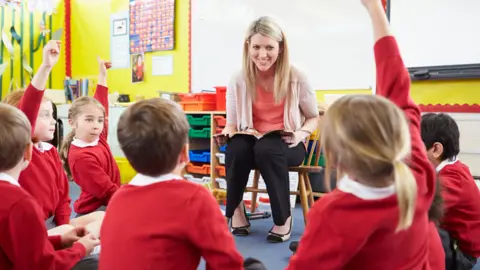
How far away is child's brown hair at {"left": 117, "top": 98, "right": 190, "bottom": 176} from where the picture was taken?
0.91 meters

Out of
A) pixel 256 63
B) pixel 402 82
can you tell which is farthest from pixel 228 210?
pixel 402 82

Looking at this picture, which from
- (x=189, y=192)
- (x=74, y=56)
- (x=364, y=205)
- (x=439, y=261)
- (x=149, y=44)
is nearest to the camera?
(x=364, y=205)

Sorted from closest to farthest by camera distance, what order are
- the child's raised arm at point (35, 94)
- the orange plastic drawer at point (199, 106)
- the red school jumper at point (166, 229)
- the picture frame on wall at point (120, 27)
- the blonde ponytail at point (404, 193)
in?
1. the blonde ponytail at point (404, 193)
2. the red school jumper at point (166, 229)
3. the child's raised arm at point (35, 94)
4. the orange plastic drawer at point (199, 106)
5. the picture frame on wall at point (120, 27)

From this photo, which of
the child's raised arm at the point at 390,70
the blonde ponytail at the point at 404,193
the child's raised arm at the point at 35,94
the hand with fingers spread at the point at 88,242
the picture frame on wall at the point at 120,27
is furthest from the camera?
the picture frame on wall at the point at 120,27

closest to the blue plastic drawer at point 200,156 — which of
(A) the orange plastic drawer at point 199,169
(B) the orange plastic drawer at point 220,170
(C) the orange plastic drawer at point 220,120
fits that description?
(A) the orange plastic drawer at point 199,169

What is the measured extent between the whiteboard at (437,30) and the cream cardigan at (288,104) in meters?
1.01

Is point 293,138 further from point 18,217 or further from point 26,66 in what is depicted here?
point 26,66

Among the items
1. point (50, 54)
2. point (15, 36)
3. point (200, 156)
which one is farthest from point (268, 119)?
point (15, 36)

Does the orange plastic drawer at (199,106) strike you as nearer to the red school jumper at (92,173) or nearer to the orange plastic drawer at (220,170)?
the orange plastic drawer at (220,170)

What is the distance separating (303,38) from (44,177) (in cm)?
237

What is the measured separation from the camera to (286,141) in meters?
2.14

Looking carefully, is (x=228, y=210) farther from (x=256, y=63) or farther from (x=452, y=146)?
(x=452, y=146)

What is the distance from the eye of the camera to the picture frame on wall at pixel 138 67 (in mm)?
4477

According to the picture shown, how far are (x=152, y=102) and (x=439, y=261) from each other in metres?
0.76
